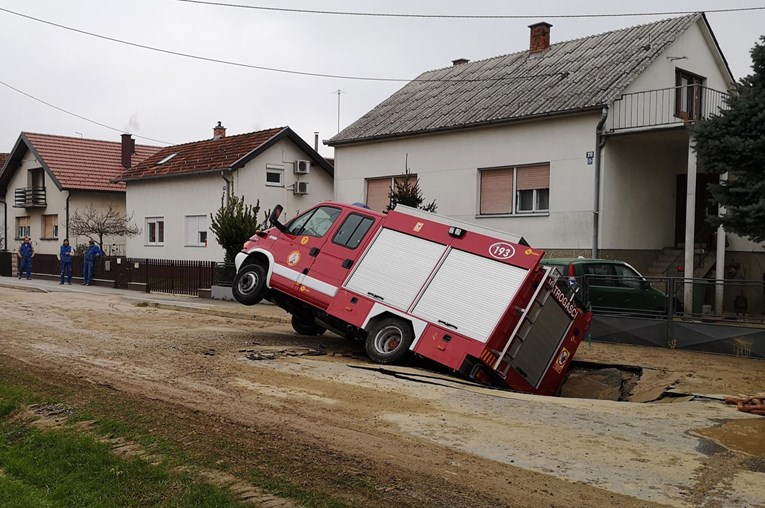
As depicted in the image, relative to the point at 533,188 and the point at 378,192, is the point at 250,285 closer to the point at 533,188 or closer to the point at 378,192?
the point at 533,188

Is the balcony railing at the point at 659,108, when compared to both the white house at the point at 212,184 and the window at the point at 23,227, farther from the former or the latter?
the window at the point at 23,227

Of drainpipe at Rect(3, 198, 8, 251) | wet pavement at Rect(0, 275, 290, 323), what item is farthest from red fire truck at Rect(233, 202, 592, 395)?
drainpipe at Rect(3, 198, 8, 251)

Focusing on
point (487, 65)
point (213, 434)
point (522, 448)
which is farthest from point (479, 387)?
point (487, 65)

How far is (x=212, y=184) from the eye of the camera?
31.5m

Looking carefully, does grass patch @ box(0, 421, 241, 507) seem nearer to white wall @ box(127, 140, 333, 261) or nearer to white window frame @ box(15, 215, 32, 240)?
white wall @ box(127, 140, 333, 261)

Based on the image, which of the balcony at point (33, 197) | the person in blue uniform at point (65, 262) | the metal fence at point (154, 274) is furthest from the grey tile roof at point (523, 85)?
the balcony at point (33, 197)

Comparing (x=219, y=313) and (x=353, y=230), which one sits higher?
(x=353, y=230)

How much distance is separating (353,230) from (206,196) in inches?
762

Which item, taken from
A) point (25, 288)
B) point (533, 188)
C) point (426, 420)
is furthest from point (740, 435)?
point (25, 288)

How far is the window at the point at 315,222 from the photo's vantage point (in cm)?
1404

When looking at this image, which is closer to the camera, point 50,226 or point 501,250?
point 501,250

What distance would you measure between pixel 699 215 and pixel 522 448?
18.3m

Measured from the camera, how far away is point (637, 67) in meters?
22.5

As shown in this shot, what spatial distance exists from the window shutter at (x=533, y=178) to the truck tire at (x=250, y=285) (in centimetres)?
1092
